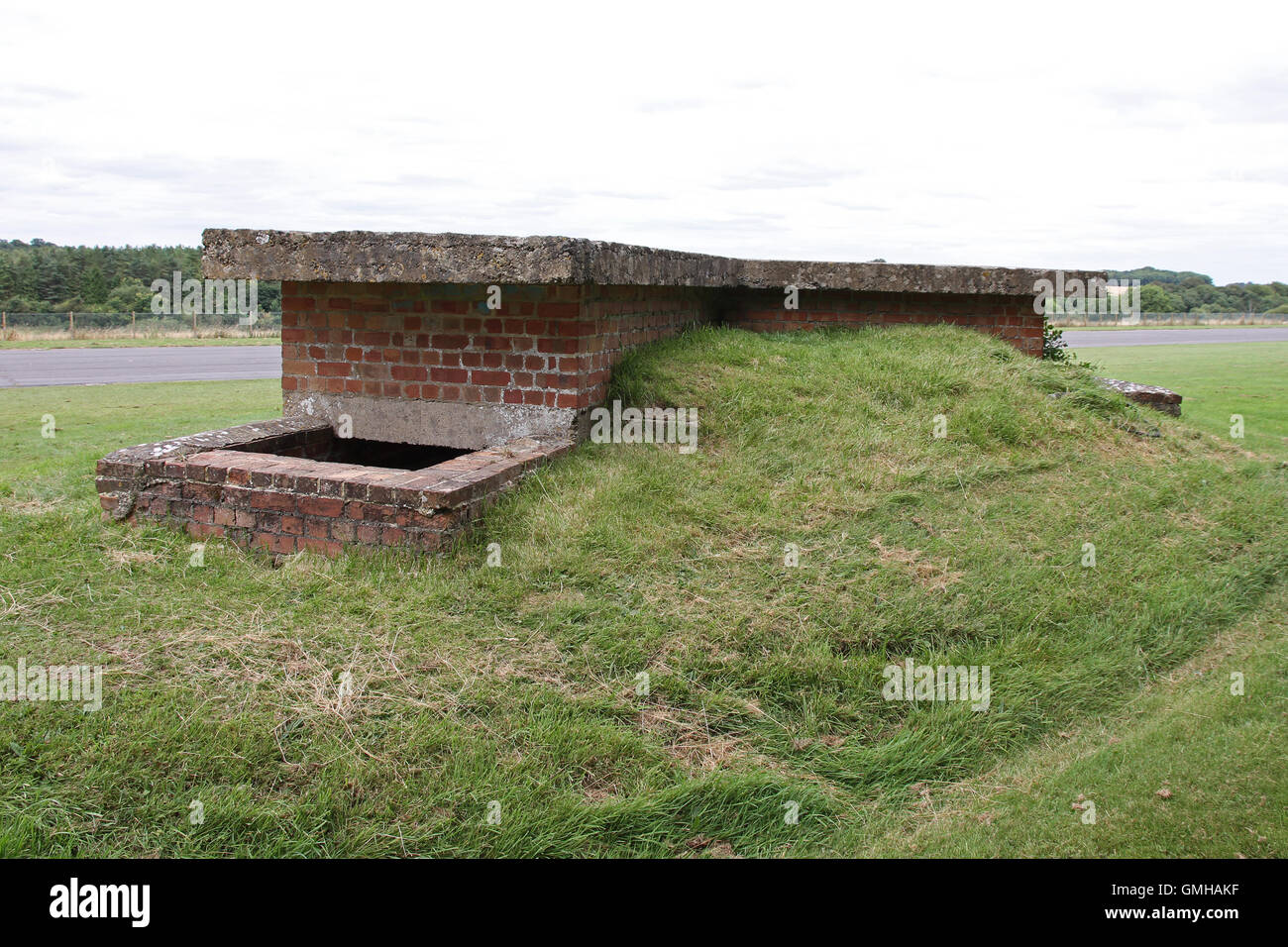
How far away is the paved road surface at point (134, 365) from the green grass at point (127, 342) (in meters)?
1.53

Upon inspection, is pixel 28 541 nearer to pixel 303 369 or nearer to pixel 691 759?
pixel 303 369

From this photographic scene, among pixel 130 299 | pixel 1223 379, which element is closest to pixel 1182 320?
pixel 1223 379

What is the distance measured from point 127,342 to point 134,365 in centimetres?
1044

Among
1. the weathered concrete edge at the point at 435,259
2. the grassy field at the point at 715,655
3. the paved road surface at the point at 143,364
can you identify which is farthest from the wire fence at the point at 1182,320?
the weathered concrete edge at the point at 435,259

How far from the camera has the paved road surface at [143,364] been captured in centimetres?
1872

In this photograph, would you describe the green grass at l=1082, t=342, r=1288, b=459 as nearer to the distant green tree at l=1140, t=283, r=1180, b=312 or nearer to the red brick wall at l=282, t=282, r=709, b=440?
the red brick wall at l=282, t=282, r=709, b=440

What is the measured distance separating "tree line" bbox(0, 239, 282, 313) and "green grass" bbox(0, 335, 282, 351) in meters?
6.87

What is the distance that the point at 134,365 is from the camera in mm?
22531

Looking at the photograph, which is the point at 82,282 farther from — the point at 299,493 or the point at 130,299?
the point at 299,493

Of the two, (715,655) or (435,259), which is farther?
(435,259)

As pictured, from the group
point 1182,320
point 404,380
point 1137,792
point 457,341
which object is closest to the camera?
point 1137,792

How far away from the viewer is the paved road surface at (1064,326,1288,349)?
3266 centimetres

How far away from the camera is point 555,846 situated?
284 cm

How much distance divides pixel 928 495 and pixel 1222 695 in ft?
5.95
